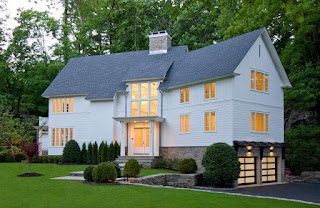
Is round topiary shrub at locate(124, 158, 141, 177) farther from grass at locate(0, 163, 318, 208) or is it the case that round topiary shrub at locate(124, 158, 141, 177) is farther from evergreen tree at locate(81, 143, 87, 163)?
evergreen tree at locate(81, 143, 87, 163)

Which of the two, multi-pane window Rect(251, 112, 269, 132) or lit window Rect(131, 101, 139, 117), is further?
lit window Rect(131, 101, 139, 117)

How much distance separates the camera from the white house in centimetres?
2383

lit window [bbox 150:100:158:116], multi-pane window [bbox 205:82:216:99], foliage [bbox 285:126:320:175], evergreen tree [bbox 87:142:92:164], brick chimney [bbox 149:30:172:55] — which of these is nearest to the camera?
multi-pane window [bbox 205:82:216:99]

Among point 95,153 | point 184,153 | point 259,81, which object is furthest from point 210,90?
point 95,153

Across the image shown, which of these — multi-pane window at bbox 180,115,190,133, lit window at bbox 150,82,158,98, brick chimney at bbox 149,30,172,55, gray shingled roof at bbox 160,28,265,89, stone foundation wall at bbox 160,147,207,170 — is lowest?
stone foundation wall at bbox 160,147,207,170

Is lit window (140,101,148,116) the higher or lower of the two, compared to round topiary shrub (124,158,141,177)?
higher

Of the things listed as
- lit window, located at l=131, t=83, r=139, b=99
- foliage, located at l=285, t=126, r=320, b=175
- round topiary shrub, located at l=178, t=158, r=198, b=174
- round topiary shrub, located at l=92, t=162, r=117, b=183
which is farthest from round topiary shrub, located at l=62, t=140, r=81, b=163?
foliage, located at l=285, t=126, r=320, b=175

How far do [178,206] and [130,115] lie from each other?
1856 cm

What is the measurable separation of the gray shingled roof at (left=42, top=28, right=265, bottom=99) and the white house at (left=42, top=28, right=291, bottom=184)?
0.31 ft

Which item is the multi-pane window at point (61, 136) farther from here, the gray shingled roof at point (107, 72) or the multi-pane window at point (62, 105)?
the gray shingled roof at point (107, 72)

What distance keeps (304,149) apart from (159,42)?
14.7 meters

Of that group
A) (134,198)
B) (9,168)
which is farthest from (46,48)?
(134,198)

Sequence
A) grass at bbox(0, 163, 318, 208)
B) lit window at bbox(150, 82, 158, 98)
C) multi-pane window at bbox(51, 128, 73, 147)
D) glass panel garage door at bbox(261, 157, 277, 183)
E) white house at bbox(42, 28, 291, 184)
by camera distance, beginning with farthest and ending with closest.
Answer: multi-pane window at bbox(51, 128, 73, 147)
lit window at bbox(150, 82, 158, 98)
glass panel garage door at bbox(261, 157, 277, 183)
white house at bbox(42, 28, 291, 184)
grass at bbox(0, 163, 318, 208)

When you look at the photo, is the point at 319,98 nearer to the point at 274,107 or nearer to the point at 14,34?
the point at 274,107
